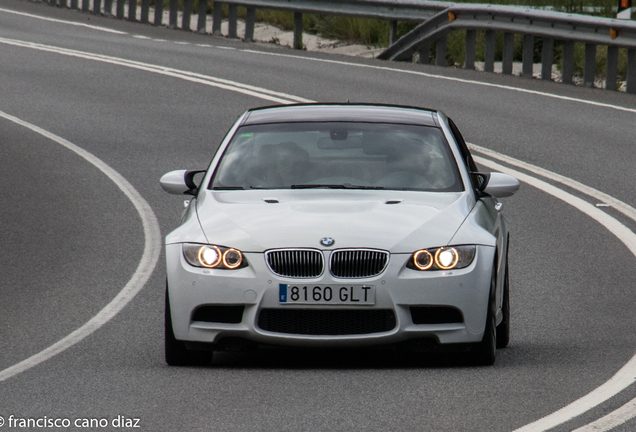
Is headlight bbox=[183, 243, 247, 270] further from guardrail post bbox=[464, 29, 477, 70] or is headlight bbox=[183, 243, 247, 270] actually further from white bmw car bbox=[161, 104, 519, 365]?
guardrail post bbox=[464, 29, 477, 70]

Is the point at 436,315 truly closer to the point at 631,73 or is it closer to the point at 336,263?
the point at 336,263

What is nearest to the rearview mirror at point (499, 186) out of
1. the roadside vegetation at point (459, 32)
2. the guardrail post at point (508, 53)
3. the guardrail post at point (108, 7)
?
the guardrail post at point (508, 53)

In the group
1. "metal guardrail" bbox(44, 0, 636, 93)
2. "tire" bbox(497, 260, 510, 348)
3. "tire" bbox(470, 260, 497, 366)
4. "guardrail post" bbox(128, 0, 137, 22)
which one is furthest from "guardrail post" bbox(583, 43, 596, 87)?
"guardrail post" bbox(128, 0, 137, 22)

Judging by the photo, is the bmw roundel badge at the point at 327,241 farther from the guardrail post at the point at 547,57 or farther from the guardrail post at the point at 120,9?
the guardrail post at the point at 120,9

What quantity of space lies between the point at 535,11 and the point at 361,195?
47.7 feet

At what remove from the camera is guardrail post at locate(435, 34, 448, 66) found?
24109 millimetres

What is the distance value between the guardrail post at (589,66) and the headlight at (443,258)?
14292mm

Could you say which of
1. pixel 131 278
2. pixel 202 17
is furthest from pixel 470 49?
pixel 131 278

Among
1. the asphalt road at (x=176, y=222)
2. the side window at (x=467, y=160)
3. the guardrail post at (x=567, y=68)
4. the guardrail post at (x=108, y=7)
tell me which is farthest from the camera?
the guardrail post at (x=108, y=7)

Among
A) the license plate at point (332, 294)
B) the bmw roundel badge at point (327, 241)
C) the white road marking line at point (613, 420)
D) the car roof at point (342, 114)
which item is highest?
the car roof at point (342, 114)

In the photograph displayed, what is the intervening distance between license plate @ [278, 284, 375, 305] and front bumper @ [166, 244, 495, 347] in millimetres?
24

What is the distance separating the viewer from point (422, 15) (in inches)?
970

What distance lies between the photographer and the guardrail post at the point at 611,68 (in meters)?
20.2

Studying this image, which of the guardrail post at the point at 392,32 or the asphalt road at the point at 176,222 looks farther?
the guardrail post at the point at 392,32
